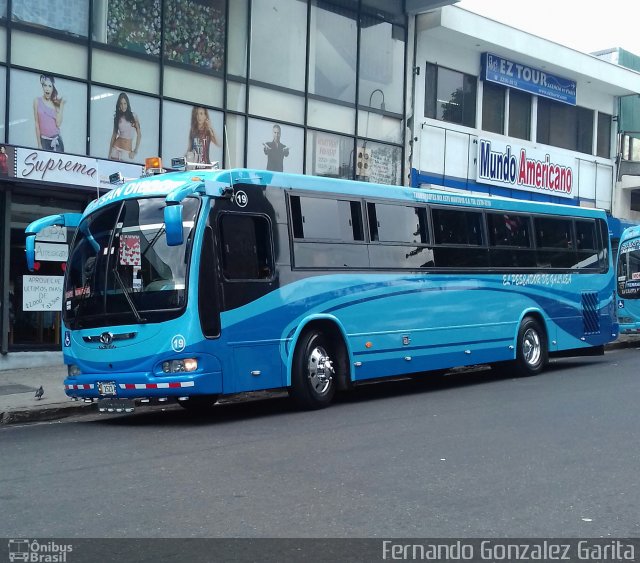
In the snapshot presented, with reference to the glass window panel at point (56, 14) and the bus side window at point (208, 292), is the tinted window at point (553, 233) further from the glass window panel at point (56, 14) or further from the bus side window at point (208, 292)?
the glass window panel at point (56, 14)

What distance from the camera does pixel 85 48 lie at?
56.1ft

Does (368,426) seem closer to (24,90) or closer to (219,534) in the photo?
(219,534)

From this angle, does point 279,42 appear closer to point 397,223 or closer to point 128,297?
point 397,223

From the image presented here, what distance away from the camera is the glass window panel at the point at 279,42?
20078 mm

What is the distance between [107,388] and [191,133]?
8.85 m

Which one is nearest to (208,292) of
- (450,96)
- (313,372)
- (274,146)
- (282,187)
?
(282,187)

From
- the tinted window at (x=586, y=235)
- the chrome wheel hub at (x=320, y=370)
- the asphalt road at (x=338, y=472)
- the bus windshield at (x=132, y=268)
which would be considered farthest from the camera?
the tinted window at (x=586, y=235)

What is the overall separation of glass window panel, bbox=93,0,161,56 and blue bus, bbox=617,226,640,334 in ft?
45.4

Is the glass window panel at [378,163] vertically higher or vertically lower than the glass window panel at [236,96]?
lower

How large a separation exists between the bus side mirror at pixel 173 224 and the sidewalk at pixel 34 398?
3.81 m

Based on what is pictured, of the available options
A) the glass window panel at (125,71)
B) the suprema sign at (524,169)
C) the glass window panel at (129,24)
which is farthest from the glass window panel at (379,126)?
the glass window panel at (129,24)

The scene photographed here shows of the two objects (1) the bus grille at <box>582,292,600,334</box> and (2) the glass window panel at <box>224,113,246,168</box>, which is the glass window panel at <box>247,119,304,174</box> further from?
(1) the bus grille at <box>582,292,600,334</box>
